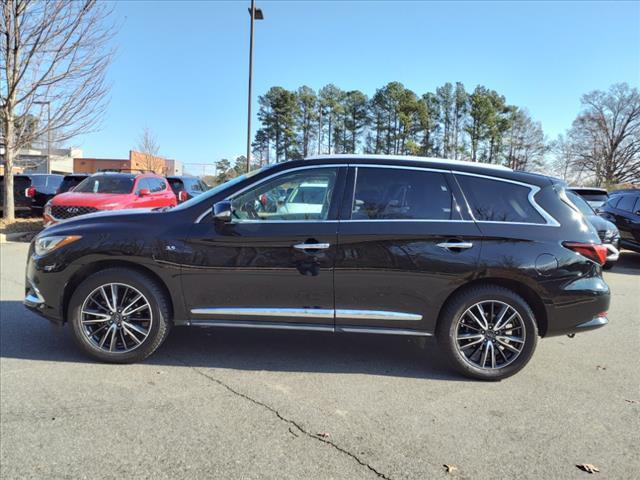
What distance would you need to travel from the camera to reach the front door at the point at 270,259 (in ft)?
12.9

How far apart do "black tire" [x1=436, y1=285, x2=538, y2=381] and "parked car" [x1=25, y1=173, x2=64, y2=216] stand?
14.9 meters

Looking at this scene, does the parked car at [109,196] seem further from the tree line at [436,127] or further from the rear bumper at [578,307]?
the tree line at [436,127]

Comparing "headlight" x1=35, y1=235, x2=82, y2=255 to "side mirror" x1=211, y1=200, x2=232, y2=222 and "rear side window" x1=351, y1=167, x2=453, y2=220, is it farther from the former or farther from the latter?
"rear side window" x1=351, y1=167, x2=453, y2=220

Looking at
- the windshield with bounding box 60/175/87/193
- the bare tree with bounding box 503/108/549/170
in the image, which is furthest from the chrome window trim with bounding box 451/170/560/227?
the bare tree with bounding box 503/108/549/170

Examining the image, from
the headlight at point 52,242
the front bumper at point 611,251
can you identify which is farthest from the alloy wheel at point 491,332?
the front bumper at point 611,251

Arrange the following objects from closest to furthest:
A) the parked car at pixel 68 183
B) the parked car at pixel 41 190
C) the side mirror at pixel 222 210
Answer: the side mirror at pixel 222 210
the parked car at pixel 68 183
the parked car at pixel 41 190

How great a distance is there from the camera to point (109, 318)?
13.5ft

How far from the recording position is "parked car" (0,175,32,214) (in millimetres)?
15922

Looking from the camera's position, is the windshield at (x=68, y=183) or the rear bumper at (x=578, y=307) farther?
the windshield at (x=68, y=183)

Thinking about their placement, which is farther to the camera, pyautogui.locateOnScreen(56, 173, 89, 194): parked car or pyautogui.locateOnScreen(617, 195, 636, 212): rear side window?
pyautogui.locateOnScreen(56, 173, 89, 194): parked car

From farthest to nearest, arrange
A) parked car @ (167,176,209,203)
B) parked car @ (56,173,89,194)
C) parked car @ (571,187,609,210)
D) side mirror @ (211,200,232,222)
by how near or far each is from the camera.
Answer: parked car @ (167,176,209,203) < parked car @ (56,173,89,194) < parked car @ (571,187,609,210) < side mirror @ (211,200,232,222)

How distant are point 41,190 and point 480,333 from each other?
1590 cm

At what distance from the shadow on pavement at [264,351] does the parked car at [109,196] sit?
590 centimetres

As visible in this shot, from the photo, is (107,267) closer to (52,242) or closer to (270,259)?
(52,242)
